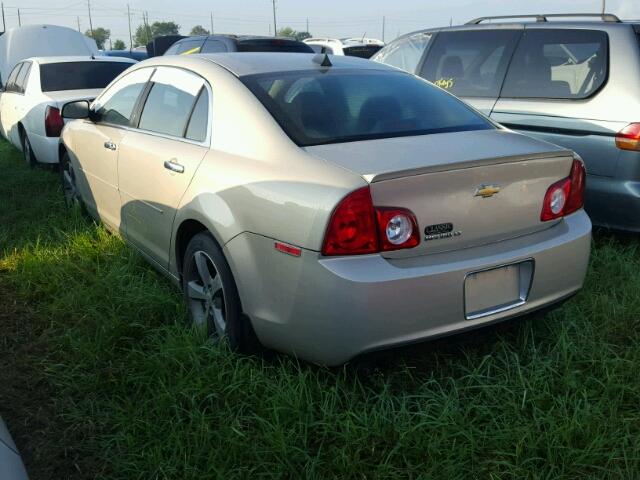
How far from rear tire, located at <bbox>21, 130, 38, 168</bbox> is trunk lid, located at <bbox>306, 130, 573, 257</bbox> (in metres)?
6.06

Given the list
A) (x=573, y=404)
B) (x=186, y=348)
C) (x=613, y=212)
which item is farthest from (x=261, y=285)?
(x=613, y=212)

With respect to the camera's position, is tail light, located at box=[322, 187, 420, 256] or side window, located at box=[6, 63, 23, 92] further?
side window, located at box=[6, 63, 23, 92]

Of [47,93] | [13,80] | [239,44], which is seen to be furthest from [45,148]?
[239,44]

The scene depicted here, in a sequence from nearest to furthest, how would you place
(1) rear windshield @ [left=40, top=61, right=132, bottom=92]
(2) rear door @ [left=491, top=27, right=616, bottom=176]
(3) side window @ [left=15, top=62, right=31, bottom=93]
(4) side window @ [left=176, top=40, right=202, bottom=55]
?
(2) rear door @ [left=491, top=27, right=616, bottom=176] → (1) rear windshield @ [left=40, top=61, right=132, bottom=92] → (3) side window @ [left=15, top=62, right=31, bottom=93] → (4) side window @ [left=176, top=40, right=202, bottom=55]

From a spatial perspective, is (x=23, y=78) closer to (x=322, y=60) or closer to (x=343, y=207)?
(x=322, y=60)

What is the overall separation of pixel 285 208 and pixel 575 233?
1302 millimetres

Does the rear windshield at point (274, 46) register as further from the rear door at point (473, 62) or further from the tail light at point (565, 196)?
the tail light at point (565, 196)

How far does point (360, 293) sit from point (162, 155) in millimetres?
1586

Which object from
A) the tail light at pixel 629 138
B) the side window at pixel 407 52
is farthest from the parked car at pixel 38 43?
the tail light at pixel 629 138

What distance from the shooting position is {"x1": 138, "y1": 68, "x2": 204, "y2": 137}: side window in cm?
335

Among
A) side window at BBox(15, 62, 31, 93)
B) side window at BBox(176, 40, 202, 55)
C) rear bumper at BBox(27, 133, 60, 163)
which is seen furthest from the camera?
side window at BBox(176, 40, 202, 55)

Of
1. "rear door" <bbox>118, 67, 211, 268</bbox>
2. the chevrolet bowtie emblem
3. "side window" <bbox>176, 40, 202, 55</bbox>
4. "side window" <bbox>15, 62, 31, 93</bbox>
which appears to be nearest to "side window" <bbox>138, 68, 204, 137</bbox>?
"rear door" <bbox>118, 67, 211, 268</bbox>

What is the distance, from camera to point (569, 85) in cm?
454

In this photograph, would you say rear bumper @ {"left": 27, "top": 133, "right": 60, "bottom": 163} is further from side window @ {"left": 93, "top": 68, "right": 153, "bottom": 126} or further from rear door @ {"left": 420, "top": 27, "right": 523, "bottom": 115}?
rear door @ {"left": 420, "top": 27, "right": 523, "bottom": 115}
